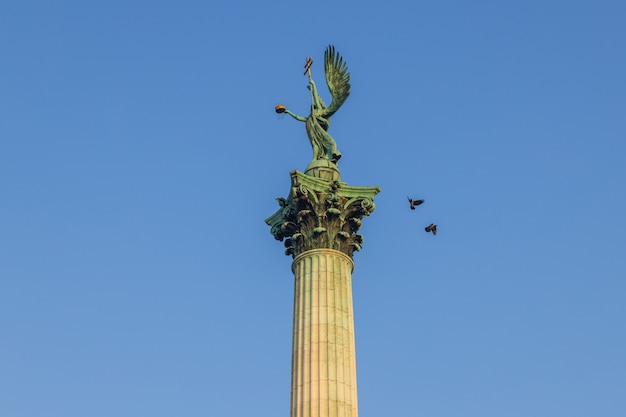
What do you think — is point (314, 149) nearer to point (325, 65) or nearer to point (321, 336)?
point (325, 65)

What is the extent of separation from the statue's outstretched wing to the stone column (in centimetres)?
345

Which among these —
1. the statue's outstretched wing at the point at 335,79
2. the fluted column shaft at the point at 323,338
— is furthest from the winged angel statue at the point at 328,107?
the fluted column shaft at the point at 323,338

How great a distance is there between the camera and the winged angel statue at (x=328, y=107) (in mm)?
36438

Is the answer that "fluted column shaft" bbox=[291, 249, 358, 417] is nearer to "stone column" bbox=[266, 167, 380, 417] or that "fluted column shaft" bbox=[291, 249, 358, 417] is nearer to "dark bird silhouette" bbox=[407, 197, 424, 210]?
"stone column" bbox=[266, 167, 380, 417]

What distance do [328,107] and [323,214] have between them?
20.7ft

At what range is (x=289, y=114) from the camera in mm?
37344

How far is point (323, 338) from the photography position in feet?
101

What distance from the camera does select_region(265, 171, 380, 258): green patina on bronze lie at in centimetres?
3328

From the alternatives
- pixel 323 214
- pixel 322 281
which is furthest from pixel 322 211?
pixel 322 281

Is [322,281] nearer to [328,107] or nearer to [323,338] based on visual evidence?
[323,338]

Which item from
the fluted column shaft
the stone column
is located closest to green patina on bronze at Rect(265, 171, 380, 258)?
the stone column

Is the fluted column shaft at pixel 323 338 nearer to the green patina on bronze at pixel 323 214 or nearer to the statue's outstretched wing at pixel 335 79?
the green patina on bronze at pixel 323 214

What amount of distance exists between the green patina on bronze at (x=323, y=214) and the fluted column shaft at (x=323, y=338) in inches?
24.0

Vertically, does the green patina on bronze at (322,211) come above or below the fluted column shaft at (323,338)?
above
